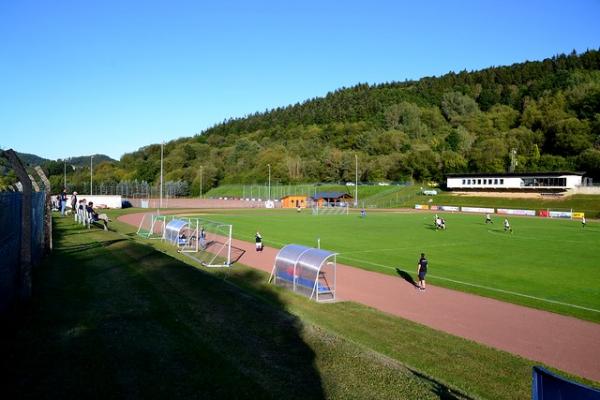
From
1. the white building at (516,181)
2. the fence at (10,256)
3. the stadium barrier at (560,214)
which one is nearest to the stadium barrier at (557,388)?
the fence at (10,256)

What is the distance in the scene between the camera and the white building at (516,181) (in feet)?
287

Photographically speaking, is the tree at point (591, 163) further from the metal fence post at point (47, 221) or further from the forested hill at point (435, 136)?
the metal fence post at point (47, 221)

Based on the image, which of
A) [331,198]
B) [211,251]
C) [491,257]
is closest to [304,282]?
[211,251]

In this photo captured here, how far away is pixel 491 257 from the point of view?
27625 mm

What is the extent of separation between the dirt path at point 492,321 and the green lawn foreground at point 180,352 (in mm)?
2080

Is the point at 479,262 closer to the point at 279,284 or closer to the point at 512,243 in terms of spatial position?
the point at 512,243

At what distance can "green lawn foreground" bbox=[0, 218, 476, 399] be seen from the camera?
23.6ft

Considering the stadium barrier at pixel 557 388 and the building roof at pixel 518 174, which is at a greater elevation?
the building roof at pixel 518 174

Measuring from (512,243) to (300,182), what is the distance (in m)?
106

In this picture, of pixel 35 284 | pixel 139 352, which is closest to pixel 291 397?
pixel 139 352

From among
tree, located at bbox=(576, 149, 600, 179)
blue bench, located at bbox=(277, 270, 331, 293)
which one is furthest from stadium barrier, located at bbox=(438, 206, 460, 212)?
blue bench, located at bbox=(277, 270, 331, 293)

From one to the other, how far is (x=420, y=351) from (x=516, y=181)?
307 feet

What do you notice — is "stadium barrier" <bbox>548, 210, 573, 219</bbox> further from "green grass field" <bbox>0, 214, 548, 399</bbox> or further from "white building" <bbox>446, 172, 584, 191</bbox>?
"green grass field" <bbox>0, 214, 548, 399</bbox>

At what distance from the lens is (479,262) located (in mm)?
25750
